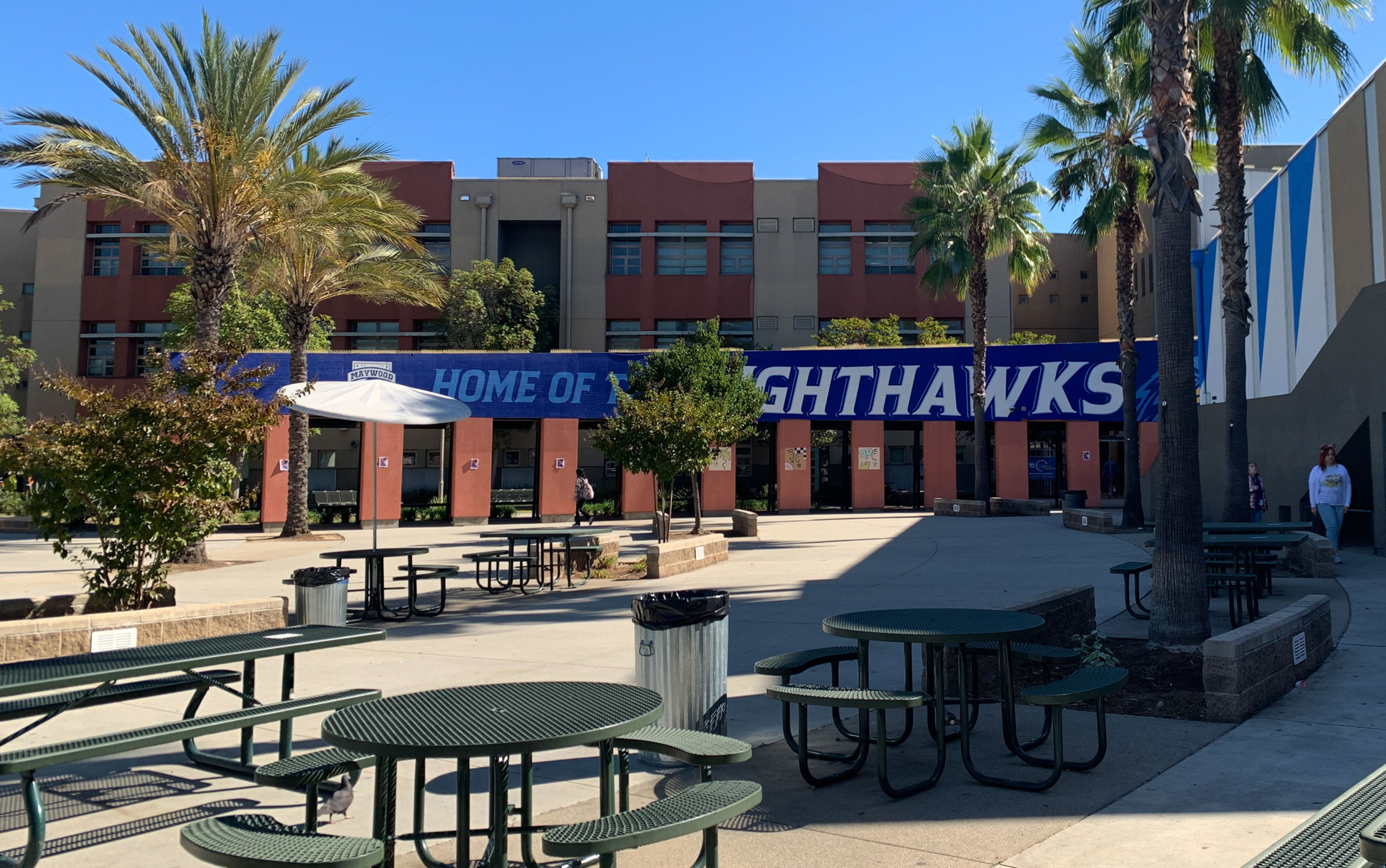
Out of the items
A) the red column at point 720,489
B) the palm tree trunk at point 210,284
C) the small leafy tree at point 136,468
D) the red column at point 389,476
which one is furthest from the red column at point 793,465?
the small leafy tree at point 136,468

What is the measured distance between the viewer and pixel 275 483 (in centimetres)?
3200

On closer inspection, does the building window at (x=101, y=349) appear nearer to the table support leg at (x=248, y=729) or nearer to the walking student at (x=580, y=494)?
the walking student at (x=580, y=494)

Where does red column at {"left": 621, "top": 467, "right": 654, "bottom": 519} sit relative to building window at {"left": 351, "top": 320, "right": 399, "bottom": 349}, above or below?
below

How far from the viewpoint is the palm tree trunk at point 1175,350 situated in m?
8.41

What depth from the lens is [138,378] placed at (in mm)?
47469

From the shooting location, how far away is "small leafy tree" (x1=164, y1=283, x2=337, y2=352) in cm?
4072

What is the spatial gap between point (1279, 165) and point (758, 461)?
99.0 ft

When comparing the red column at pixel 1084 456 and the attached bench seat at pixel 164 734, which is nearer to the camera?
the attached bench seat at pixel 164 734

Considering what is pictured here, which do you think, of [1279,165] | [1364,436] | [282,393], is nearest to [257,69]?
[282,393]

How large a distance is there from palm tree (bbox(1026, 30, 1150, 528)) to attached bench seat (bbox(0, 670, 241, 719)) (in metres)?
21.1

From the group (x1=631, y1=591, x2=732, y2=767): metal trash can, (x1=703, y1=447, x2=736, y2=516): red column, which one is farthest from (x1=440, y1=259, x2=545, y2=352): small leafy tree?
(x1=631, y1=591, x2=732, y2=767): metal trash can

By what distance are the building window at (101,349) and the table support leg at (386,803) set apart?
53447mm

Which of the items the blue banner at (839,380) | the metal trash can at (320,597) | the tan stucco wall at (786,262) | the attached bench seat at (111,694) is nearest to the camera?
the attached bench seat at (111,694)

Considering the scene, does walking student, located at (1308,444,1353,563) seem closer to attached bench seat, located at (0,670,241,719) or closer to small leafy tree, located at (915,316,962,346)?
attached bench seat, located at (0,670,241,719)
